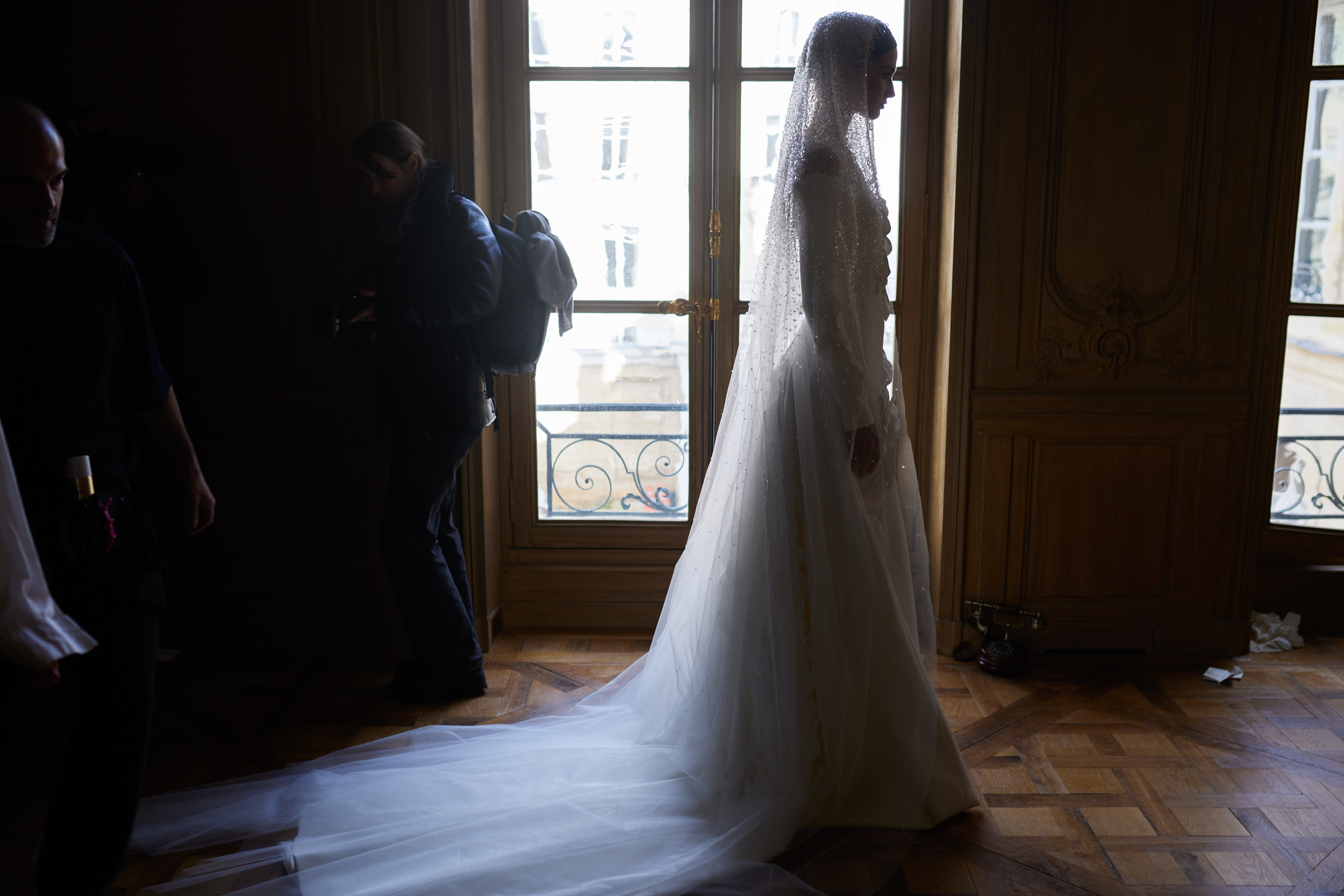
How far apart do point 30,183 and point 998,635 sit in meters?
2.66

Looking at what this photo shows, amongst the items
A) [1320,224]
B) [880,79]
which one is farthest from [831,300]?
[1320,224]

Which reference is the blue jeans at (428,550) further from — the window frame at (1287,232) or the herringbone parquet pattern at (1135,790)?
the window frame at (1287,232)

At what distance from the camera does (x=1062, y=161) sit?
8.65 ft

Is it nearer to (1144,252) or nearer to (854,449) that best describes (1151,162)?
(1144,252)

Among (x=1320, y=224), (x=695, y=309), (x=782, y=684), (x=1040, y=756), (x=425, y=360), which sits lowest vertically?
(x=1040, y=756)

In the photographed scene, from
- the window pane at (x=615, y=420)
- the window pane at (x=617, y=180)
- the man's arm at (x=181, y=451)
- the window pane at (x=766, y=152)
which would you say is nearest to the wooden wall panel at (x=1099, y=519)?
the window pane at (x=766, y=152)

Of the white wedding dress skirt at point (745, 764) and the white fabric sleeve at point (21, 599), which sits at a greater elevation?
the white fabric sleeve at point (21, 599)

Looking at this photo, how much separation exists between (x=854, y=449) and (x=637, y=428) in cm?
130

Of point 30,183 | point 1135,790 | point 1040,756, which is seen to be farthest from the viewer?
point 1040,756

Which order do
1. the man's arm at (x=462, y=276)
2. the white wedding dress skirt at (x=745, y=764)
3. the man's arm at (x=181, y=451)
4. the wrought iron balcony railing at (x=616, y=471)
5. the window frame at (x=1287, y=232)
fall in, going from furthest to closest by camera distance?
1. the wrought iron balcony railing at (x=616, y=471)
2. the window frame at (x=1287, y=232)
3. the man's arm at (x=462, y=276)
4. the white wedding dress skirt at (x=745, y=764)
5. the man's arm at (x=181, y=451)

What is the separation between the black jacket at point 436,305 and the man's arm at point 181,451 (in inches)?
32.3

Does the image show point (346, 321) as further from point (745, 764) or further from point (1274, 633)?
point (1274, 633)

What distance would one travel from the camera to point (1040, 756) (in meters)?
2.26

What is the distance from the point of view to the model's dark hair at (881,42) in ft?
5.89
